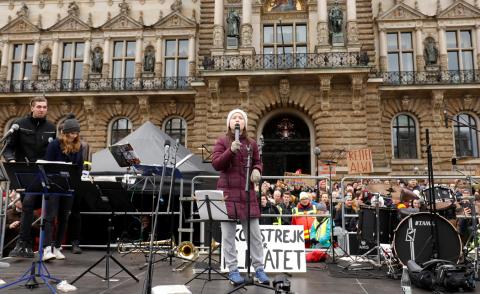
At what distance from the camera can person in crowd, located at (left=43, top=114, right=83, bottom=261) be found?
21.3 feet

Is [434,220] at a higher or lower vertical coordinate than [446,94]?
lower

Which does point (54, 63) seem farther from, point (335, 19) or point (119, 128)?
point (335, 19)

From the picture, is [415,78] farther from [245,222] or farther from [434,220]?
[245,222]

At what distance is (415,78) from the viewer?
23.5 m

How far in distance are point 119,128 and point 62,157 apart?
64.1 ft

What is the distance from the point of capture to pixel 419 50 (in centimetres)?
2409

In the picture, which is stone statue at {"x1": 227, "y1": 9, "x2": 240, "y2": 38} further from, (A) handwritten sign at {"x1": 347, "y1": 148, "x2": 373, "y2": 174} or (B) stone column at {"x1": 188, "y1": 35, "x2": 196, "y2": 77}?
(A) handwritten sign at {"x1": 347, "y1": 148, "x2": 373, "y2": 174}

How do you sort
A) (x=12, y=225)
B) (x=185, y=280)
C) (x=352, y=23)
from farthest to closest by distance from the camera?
1. (x=352, y=23)
2. (x=12, y=225)
3. (x=185, y=280)

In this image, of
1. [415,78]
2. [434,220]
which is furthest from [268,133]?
[434,220]

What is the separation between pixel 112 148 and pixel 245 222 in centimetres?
402

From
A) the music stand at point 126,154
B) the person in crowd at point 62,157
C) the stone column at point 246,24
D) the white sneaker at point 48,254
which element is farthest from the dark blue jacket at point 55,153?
the stone column at point 246,24

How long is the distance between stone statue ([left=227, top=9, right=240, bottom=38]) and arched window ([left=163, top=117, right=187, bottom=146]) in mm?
6256

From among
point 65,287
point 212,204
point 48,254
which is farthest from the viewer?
point 48,254

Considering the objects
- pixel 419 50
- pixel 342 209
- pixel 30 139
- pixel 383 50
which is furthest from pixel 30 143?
pixel 419 50
